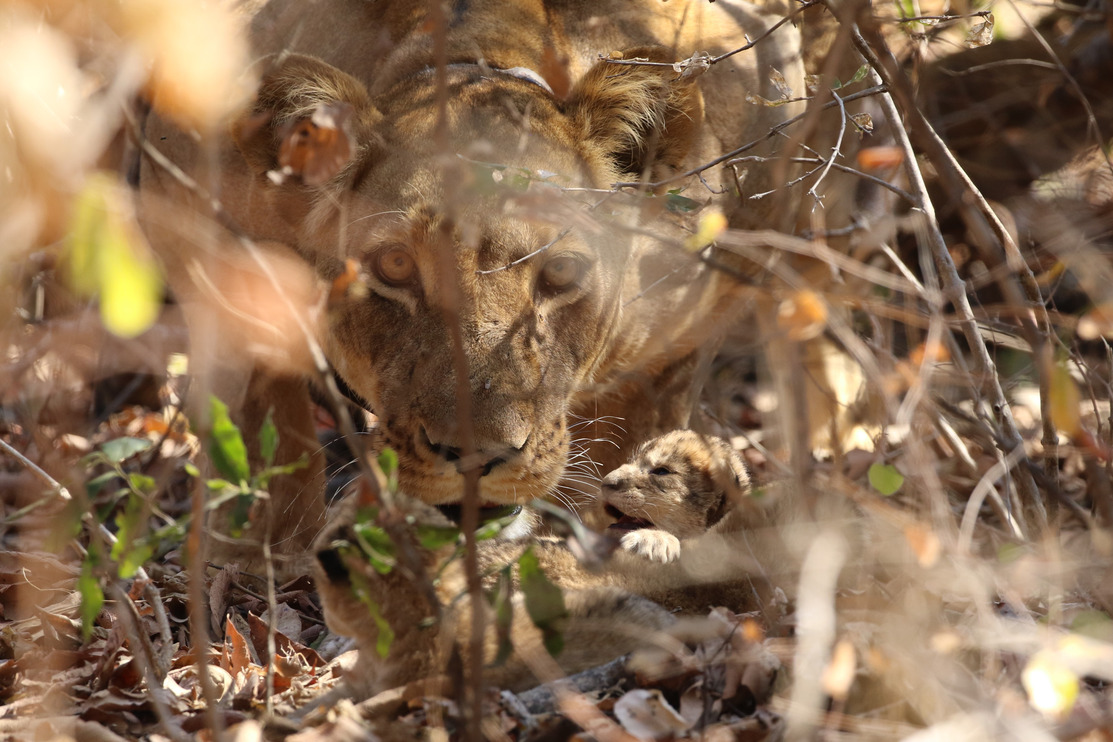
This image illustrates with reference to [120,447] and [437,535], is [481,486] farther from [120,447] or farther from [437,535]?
[120,447]

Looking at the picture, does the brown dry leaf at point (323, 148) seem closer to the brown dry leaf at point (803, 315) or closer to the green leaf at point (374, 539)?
the green leaf at point (374, 539)

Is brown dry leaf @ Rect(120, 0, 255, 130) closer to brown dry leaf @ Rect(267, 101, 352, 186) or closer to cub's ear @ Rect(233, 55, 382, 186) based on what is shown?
brown dry leaf @ Rect(267, 101, 352, 186)

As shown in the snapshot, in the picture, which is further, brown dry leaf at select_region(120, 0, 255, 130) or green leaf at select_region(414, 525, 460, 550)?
green leaf at select_region(414, 525, 460, 550)

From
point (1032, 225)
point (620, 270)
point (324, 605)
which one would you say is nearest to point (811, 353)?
point (1032, 225)

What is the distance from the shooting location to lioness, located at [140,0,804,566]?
3.28 meters

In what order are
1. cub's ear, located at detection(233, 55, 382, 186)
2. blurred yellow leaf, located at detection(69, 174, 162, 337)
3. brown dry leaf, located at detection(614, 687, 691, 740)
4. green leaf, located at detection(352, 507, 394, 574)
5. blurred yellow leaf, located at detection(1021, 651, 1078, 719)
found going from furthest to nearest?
cub's ear, located at detection(233, 55, 382, 186), brown dry leaf, located at detection(614, 687, 691, 740), green leaf, located at detection(352, 507, 394, 574), blurred yellow leaf, located at detection(1021, 651, 1078, 719), blurred yellow leaf, located at detection(69, 174, 162, 337)

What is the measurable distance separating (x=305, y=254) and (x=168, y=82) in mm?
1741

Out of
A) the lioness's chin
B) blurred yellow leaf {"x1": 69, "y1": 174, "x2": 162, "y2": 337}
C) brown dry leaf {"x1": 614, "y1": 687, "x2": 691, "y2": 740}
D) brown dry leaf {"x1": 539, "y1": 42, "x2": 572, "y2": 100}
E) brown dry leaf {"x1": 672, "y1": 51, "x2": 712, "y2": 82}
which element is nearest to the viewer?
blurred yellow leaf {"x1": 69, "y1": 174, "x2": 162, "y2": 337}

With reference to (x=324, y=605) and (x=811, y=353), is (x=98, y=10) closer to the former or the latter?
(x=324, y=605)

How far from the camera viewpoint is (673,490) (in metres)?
3.73

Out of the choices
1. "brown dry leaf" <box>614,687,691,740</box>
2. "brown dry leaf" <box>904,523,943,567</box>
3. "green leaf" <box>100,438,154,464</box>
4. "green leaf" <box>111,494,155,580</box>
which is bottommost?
"brown dry leaf" <box>614,687,691,740</box>

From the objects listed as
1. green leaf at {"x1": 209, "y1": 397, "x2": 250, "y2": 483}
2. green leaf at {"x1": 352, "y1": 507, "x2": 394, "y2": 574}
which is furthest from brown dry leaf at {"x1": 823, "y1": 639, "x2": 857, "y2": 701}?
green leaf at {"x1": 209, "y1": 397, "x2": 250, "y2": 483}

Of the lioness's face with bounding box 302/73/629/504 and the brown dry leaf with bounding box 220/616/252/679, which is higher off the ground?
the lioness's face with bounding box 302/73/629/504

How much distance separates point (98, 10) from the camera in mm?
2709
